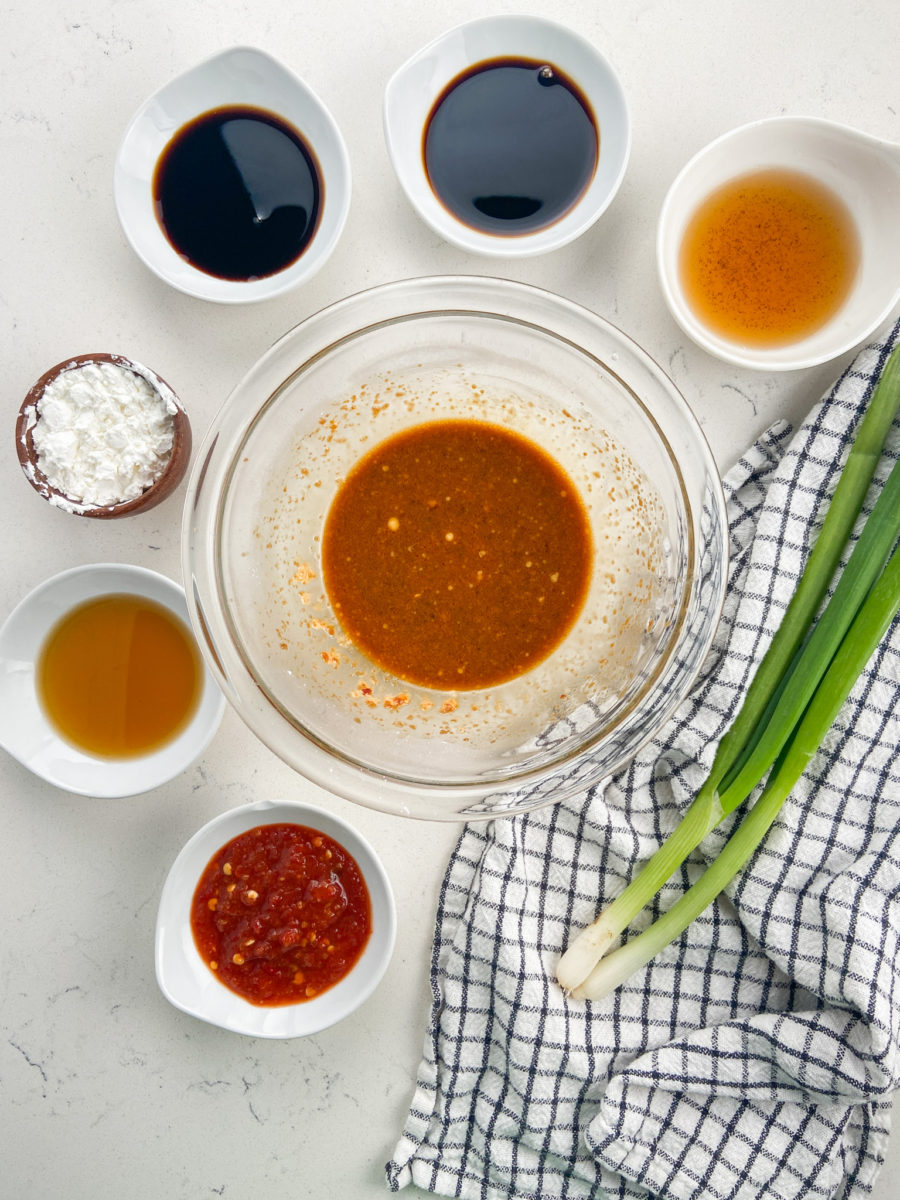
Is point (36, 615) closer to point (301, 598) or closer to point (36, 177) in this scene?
point (301, 598)

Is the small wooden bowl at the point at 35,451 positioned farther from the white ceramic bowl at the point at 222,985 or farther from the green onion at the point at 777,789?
the green onion at the point at 777,789

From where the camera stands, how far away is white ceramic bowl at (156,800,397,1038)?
1.33 meters

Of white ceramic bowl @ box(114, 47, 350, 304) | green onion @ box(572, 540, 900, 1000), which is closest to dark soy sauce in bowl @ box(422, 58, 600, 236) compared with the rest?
white ceramic bowl @ box(114, 47, 350, 304)

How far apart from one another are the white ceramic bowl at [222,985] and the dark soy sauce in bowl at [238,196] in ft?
→ 2.80

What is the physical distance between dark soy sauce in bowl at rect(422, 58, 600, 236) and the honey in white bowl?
0.82 m

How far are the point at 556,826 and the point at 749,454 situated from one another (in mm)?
695

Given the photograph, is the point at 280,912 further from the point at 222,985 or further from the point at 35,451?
the point at 35,451

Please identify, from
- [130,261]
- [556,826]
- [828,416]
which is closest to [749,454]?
[828,416]

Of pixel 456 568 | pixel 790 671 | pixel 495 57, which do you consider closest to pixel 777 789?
pixel 790 671

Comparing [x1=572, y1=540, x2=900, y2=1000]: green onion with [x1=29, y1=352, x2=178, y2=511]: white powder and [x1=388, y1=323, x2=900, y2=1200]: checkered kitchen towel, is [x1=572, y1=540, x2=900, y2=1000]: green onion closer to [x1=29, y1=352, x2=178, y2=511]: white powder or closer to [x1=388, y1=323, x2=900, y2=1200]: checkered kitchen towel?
[x1=388, y1=323, x2=900, y2=1200]: checkered kitchen towel

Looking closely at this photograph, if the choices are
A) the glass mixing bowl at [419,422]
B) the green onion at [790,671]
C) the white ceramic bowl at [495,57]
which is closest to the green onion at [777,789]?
the green onion at [790,671]

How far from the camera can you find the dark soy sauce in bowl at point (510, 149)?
52.3 inches

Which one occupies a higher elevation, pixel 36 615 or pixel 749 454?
pixel 749 454

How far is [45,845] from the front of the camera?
146 cm
